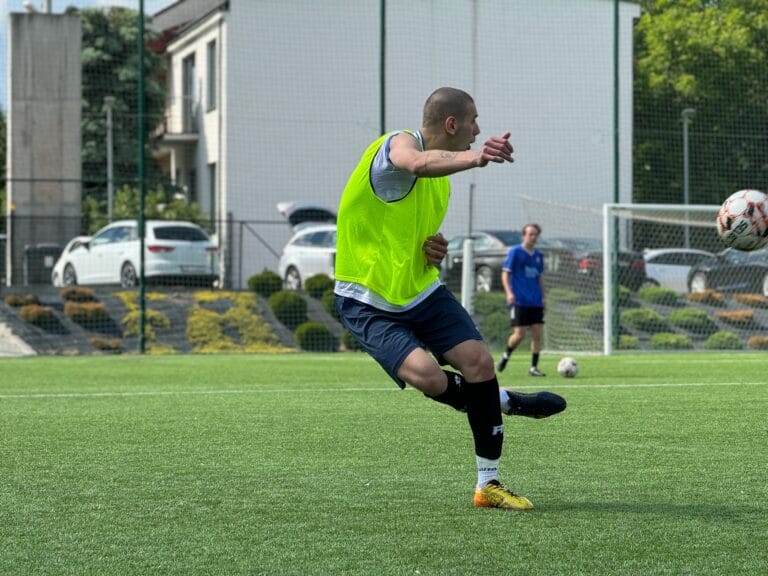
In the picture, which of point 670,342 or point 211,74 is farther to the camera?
point 211,74

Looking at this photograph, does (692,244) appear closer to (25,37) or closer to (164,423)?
(25,37)

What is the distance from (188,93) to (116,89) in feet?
15.7

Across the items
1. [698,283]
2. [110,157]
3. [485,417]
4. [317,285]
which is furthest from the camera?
[110,157]

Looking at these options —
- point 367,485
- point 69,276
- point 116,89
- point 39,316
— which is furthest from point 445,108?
point 116,89

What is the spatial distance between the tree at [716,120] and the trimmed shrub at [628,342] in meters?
5.45

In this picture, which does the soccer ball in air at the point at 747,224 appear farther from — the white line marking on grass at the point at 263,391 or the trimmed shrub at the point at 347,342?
the trimmed shrub at the point at 347,342

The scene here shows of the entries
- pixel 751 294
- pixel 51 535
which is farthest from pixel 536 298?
pixel 51 535

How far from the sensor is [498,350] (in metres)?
21.7

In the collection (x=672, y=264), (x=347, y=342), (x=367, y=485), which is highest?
(x=672, y=264)

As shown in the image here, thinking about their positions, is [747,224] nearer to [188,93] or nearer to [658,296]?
[658,296]

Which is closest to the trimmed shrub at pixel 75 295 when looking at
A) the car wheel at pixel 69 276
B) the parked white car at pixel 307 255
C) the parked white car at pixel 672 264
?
the car wheel at pixel 69 276

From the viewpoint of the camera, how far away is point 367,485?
20.7 feet

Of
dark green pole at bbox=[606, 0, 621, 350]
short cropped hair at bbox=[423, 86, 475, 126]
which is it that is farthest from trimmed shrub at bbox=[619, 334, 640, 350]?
short cropped hair at bbox=[423, 86, 475, 126]

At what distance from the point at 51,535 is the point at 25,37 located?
1907cm
